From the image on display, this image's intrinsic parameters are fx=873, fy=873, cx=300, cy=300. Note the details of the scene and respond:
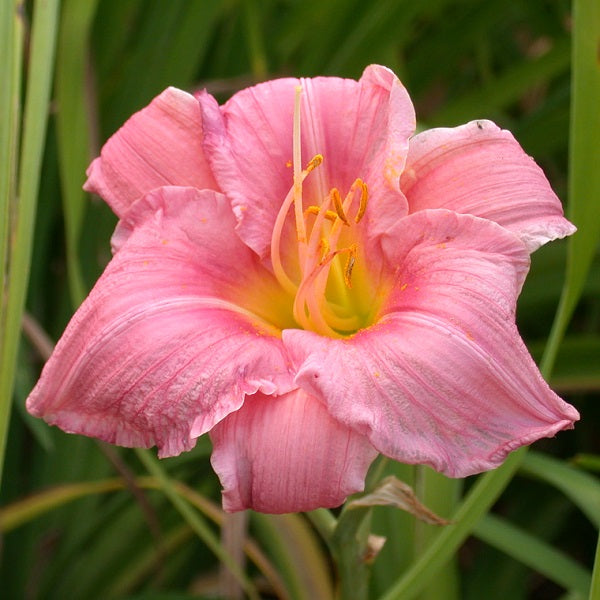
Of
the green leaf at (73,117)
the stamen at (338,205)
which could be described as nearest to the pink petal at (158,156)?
the stamen at (338,205)

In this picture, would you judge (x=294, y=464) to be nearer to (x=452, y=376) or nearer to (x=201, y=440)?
(x=452, y=376)

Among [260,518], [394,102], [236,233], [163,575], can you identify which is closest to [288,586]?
[260,518]

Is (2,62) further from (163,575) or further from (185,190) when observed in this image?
(163,575)

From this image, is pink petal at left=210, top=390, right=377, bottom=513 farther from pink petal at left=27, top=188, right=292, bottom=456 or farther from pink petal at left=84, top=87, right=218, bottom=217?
pink petal at left=84, top=87, right=218, bottom=217

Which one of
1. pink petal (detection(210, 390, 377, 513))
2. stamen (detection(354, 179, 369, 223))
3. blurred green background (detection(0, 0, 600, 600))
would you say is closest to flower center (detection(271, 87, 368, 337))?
stamen (detection(354, 179, 369, 223))

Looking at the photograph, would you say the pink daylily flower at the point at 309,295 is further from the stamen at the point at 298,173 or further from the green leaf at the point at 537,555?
the green leaf at the point at 537,555

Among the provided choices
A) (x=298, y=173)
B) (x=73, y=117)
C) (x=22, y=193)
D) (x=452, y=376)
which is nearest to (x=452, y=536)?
(x=452, y=376)
